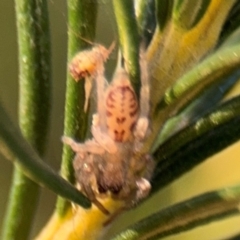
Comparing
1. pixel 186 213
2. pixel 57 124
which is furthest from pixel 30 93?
pixel 57 124

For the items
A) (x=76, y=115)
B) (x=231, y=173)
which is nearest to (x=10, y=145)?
(x=76, y=115)

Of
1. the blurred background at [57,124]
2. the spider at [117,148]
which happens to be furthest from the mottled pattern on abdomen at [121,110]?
the blurred background at [57,124]

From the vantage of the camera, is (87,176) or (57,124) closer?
(87,176)

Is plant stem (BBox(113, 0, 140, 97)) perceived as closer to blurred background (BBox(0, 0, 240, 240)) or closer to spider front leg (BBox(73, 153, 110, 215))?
spider front leg (BBox(73, 153, 110, 215))

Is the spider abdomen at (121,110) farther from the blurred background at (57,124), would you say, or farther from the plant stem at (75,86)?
the blurred background at (57,124)

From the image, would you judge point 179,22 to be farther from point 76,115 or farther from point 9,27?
point 9,27

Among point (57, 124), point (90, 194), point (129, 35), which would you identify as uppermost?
point (129, 35)

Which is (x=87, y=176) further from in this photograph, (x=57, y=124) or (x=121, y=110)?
(x=57, y=124)

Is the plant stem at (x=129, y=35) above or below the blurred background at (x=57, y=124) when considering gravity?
above
